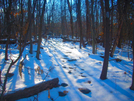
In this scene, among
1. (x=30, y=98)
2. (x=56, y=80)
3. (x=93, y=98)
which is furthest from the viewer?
(x=56, y=80)

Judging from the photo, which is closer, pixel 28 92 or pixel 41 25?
pixel 28 92

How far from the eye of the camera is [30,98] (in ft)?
8.98

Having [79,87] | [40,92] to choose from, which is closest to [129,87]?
[79,87]

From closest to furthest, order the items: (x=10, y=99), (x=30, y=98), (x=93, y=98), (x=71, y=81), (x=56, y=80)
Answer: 1. (x=10, y=99)
2. (x=30, y=98)
3. (x=93, y=98)
4. (x=56, y=80)
5. (x=71, y=81)

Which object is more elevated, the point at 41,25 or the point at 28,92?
the point at 41,25

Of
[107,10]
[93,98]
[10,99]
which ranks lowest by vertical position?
[93,98]

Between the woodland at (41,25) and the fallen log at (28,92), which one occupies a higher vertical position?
the woodland at (41,25)

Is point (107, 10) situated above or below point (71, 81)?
above

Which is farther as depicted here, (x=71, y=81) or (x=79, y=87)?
(x=71, y=81)

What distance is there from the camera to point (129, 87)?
3396 millimetres

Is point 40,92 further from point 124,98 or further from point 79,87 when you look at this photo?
point 124,98

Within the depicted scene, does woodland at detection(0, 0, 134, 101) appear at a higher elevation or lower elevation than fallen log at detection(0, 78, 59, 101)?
higher

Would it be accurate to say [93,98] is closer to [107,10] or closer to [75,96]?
[75,96]

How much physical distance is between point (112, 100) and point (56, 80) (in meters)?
1.85
